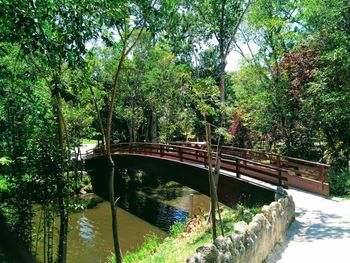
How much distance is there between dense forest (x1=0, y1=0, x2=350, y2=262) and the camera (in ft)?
15.9

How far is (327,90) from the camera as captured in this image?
43.2 feet

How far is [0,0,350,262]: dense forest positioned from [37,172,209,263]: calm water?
50.0 inches

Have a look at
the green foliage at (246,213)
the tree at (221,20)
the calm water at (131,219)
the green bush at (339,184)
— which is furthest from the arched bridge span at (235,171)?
the tree at (221,20)

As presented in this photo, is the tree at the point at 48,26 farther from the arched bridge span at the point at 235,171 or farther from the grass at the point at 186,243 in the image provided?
the grass at the point at 186,243

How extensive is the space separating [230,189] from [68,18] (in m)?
8.58

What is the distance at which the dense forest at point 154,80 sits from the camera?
4836mm

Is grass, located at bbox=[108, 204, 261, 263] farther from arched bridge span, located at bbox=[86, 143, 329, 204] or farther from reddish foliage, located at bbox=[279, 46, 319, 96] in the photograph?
reddish foliage, located at bbox=[279, 46, 319, 96]

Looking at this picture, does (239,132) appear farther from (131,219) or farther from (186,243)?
(186,243)

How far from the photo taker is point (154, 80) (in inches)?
888

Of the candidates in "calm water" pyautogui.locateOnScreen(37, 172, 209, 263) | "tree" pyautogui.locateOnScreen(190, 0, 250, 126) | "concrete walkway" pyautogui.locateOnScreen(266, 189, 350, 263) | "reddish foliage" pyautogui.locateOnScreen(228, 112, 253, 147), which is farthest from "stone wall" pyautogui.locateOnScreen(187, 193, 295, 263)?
"reddish foliage" pyautogui.locateOnScreen(228, 112, 253, 147)

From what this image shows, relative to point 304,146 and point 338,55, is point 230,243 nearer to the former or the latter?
point 338,55

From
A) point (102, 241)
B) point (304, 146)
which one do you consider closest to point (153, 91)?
point (304, 146)

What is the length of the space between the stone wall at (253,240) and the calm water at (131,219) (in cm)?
708

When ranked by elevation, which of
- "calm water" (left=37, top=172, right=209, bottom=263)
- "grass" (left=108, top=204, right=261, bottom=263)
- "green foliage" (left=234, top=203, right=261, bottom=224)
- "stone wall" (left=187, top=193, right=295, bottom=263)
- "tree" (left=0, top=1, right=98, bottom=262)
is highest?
"tree" (left=0, top=1, right=98, bottom=262)
